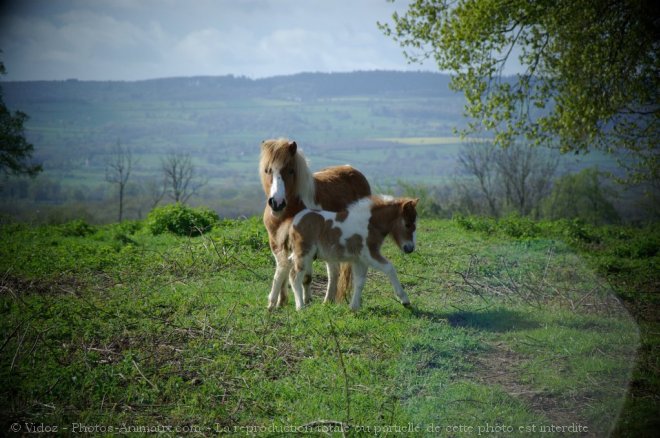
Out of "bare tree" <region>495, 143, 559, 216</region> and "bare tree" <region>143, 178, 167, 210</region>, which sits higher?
"bare tree" <region>495, 143, 559, 216</region>

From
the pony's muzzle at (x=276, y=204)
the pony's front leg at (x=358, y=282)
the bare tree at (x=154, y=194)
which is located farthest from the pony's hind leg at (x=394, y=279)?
the bare tree at (x=154, y=194)

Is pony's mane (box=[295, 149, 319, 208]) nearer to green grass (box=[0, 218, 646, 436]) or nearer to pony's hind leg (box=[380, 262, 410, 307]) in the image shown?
pony's hind leg (box=[380, 262, 410, 307])

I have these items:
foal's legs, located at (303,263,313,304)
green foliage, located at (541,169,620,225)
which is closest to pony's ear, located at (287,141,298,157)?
foal's legs, located at (303,263,313,304)

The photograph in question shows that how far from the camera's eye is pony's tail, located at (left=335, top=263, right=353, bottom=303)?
9.21 metres

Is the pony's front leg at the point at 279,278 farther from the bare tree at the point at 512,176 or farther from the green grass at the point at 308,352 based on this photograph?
the bare tree at the point at 512,176

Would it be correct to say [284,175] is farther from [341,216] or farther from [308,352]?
[308,352]

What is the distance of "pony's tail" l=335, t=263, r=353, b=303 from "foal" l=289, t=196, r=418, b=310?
336 millimetres

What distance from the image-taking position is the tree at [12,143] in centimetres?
3169

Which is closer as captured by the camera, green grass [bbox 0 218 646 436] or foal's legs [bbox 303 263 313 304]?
green grass [bbox 0 218 646 436]

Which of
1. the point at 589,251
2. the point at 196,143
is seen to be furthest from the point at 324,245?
the point at 196,143

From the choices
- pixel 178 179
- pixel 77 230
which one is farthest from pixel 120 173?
pixel 77 230

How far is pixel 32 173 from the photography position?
33.6 metres

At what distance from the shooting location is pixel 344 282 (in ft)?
30.3

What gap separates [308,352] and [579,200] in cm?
3406
